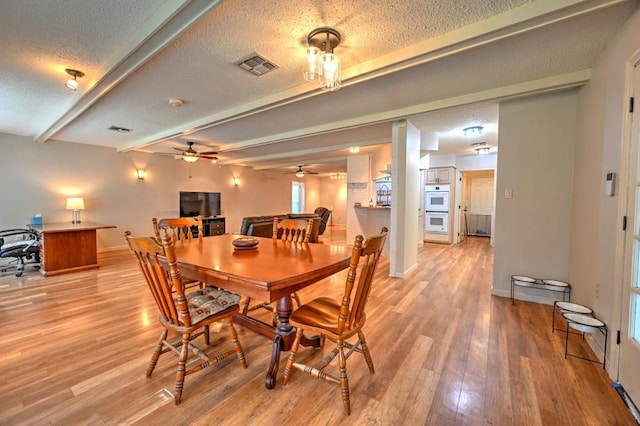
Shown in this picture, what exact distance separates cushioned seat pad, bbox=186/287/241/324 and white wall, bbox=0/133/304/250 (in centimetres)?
608

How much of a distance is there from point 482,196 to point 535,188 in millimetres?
6334

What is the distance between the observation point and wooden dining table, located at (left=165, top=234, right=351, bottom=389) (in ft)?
4.68

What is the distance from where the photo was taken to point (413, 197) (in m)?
4.52

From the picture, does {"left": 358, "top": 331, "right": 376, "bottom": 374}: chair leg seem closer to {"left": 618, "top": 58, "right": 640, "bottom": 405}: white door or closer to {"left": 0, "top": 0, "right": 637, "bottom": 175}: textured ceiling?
{"left": 618, "top": 58, "right": 640, "bottom": 405}: white door

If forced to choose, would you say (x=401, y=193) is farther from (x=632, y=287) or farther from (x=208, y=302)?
(x=208, y=302)

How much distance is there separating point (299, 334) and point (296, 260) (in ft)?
1.53

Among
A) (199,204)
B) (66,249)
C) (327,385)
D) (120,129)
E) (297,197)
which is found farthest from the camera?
(297,197)

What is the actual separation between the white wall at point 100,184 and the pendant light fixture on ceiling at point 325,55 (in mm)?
6563

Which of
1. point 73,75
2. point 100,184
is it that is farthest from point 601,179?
point 100,184

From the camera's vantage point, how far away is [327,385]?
1.75 metres

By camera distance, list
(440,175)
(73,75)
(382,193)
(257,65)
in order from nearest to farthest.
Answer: (257,65) < (73,75) < (382,193) < (440,175)

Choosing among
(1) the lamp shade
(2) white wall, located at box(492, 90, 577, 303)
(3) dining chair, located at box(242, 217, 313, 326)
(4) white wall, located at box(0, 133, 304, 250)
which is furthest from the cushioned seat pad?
(4) white wall, located at box(0, 133, 304, 250)

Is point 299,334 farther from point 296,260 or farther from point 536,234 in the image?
point 536,234

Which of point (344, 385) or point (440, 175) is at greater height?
point (440, 175)
